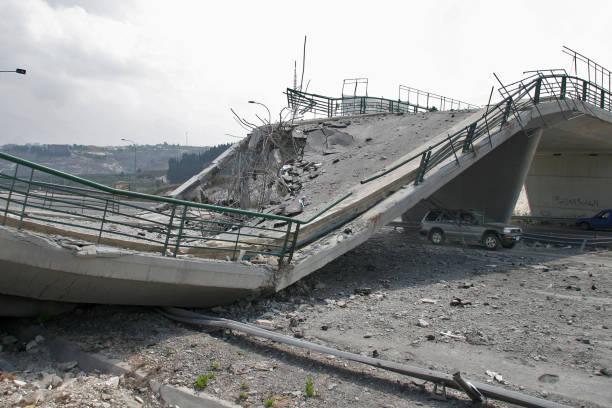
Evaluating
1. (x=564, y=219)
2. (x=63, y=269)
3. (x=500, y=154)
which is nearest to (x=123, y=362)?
(x=63, y=269)

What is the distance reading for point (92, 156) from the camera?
8694 centimetres

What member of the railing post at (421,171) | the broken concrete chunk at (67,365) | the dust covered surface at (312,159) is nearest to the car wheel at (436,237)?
the dust covered surface at (312,159)

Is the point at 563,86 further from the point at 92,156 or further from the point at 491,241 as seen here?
the point at 92,156

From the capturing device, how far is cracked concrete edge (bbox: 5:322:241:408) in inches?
222

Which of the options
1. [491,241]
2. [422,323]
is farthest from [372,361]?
[491,241]

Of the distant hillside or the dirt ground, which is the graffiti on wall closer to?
the dirt ground

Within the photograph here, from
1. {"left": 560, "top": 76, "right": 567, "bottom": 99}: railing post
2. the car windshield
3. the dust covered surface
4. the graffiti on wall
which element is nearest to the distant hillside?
the dust covered surface

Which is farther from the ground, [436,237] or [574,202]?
[574,202]

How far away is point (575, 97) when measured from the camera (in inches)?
727

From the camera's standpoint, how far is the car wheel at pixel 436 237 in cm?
1788

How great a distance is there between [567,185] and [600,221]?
13.1 ft

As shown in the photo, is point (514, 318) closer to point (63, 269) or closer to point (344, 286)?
point (344, 286)

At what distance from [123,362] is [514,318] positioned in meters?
5.93

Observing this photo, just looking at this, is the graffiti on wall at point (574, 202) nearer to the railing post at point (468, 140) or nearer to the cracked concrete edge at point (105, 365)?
the railing post at point (468, 140)
